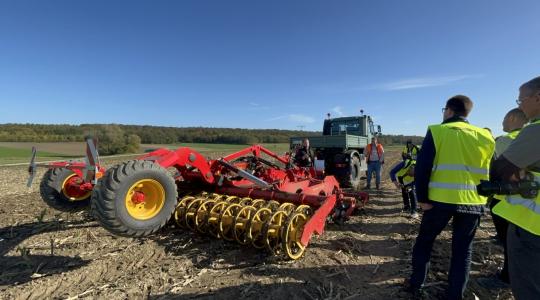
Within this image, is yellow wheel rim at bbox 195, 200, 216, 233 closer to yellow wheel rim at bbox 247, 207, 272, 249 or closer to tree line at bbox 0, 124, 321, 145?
yellow wheel rim at bbox 247, 207, 272, 249

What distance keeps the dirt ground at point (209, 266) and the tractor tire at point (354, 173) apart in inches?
185

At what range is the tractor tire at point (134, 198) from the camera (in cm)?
369

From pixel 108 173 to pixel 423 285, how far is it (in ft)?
12.2

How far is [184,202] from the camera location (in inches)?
209

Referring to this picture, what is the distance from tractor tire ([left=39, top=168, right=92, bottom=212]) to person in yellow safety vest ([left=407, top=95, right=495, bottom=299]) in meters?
5.39

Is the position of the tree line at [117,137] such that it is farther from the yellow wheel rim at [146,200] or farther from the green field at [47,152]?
the yellow wheel rim at [146,200]

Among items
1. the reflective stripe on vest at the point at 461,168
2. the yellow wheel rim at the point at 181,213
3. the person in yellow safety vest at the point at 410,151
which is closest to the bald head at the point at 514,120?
the reflective stripe on vest at the point at 461,168

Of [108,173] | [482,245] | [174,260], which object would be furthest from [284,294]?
[482,245]

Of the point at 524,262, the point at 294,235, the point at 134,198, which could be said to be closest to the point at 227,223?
the point at 294,235

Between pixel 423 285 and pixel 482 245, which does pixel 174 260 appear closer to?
pixel 423 285

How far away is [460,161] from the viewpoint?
3.13 m

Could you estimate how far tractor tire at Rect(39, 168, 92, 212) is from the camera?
5.37 metres

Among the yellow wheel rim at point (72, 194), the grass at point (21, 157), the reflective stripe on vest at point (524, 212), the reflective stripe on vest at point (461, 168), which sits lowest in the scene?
the grass at point (21, 157)

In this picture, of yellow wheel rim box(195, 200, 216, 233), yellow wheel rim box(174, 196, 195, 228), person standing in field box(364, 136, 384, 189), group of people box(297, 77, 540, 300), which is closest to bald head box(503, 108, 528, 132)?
group of people box(297, 77, 540, 300)
